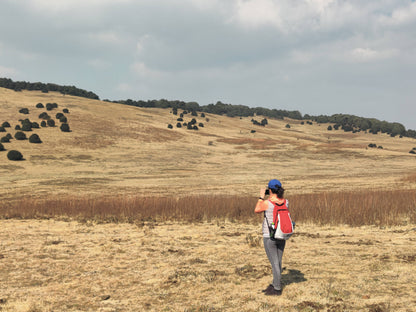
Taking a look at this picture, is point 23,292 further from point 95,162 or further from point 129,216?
point 95,162

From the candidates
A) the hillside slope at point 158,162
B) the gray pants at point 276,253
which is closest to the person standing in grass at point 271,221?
the gray pants at point 276,253

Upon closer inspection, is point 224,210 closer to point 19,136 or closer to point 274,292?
point 274,292

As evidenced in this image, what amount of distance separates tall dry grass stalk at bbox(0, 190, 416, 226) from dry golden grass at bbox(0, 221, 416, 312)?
51.4 inches

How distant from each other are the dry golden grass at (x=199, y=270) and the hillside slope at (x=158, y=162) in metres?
12.1

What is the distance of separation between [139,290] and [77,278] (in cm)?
172

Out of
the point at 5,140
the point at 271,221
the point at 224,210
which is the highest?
the point at 271,221

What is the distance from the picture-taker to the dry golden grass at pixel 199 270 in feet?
19.4

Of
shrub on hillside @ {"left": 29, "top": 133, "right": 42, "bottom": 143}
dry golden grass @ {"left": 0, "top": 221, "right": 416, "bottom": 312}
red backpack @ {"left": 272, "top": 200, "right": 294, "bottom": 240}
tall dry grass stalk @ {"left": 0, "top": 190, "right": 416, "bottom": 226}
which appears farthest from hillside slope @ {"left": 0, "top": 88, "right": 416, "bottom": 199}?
red backpack @ {"left": 272, "top": 200, "right": 294, "bottom": 240}

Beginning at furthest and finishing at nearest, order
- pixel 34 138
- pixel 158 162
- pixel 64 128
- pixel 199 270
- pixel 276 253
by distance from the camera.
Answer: pixel 64 128 < pixel 34 138 < pixel 158 162 < pixel 199 270 < pixel 276 253

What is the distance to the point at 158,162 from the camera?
1690 inches

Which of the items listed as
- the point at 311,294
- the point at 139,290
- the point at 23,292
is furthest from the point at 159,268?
the point at 311,294

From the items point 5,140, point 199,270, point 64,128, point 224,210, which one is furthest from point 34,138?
point 199,270

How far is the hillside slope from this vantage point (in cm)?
2638

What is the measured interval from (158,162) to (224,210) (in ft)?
94.2
